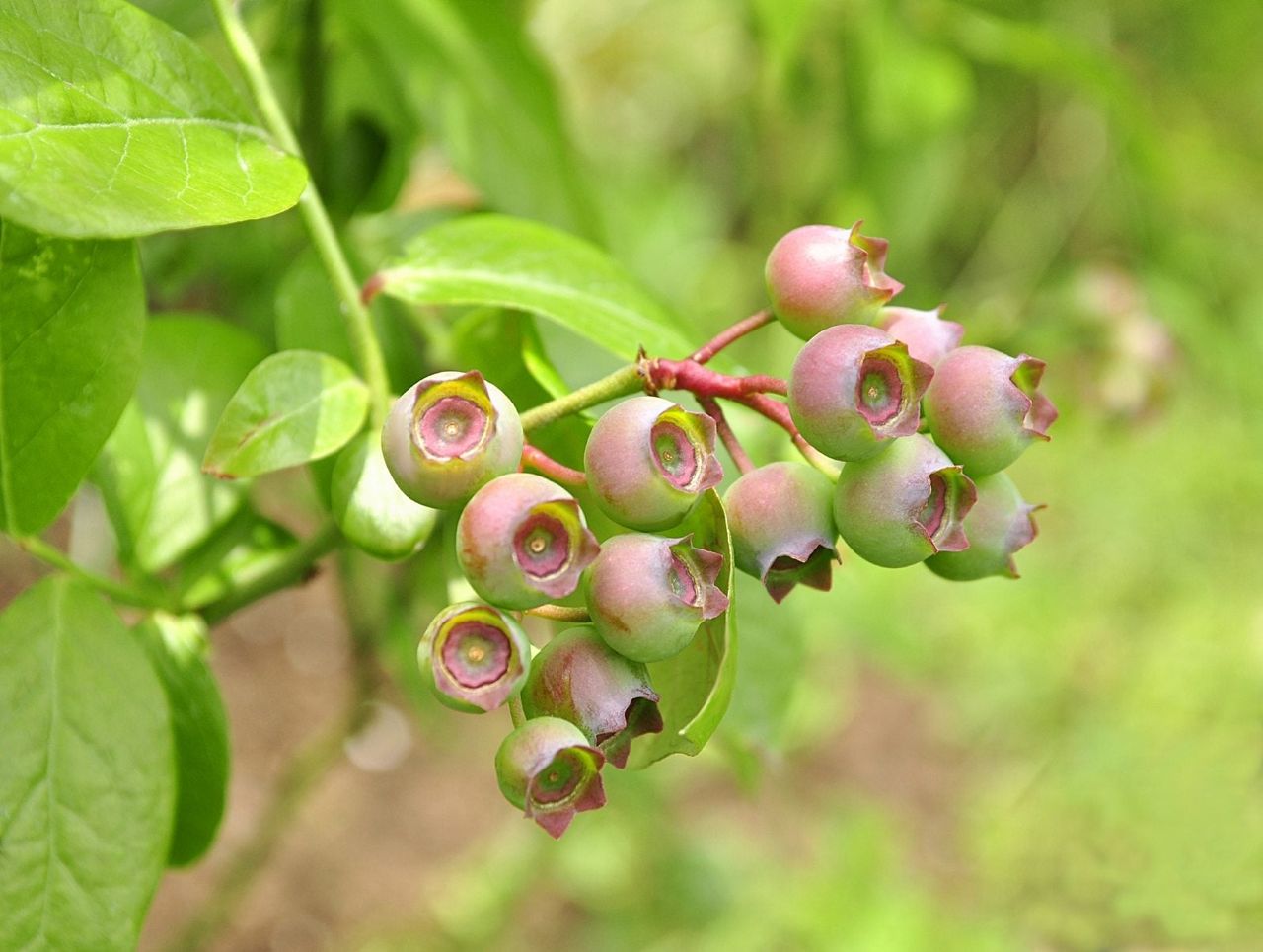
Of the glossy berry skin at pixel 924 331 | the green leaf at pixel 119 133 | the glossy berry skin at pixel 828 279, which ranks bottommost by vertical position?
the glossy berry skin at pixel 924 331

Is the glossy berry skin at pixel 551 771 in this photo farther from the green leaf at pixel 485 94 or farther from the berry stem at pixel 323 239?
the green leaf at pixel 485 94

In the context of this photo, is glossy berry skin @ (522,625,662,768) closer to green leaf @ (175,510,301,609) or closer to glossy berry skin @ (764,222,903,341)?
glossy berry skin @ (764,222,903,341)

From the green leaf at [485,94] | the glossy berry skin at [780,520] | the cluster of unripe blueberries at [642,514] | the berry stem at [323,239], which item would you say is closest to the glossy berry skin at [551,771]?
the cluster of unripe blueberries at [642,514]

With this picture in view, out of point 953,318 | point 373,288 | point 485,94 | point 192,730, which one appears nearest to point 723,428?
point 373,288

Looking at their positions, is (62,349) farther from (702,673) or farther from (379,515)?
(702,673)

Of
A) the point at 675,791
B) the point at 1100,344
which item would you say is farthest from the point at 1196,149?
the point at 675,791

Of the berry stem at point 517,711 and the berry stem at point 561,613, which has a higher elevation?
the berry stem at point 561,613

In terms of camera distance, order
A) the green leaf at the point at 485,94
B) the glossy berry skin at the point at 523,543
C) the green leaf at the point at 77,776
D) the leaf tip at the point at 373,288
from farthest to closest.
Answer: the green leaf at the point at 485,94, the leaf tip at the point at 373,288, the green leaf at the point at 77,776, the glossy berry skin at the point at 523,543

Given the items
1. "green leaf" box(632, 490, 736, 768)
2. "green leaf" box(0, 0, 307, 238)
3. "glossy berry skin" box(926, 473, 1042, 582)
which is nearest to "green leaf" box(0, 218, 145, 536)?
"green leaf" box(0, 0, 307, 238)
